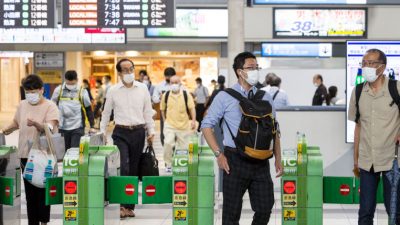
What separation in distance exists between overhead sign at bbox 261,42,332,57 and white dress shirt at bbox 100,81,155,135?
1368 centimetres

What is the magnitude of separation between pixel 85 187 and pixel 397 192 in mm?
2489

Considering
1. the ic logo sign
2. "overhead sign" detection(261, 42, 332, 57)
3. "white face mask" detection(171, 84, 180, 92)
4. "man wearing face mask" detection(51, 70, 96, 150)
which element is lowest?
the ic logo sign

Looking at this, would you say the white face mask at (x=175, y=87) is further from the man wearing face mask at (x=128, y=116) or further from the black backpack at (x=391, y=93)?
the black backpack at (x=391, y=93)

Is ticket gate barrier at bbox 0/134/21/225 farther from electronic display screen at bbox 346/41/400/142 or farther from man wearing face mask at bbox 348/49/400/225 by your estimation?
electronic display screen at bbox 346/41/400/142

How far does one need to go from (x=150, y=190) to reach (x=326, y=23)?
14884 millimetres

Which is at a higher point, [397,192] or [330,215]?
[397,192]

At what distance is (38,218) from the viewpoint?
8000 millimetres

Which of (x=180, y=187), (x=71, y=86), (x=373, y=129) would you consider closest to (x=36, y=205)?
(x=180, y=187)

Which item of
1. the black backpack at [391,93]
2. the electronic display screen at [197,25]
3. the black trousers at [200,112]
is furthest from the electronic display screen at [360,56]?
the electronic display screen at [197,25]

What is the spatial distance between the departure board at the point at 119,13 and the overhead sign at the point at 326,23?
6.72 m

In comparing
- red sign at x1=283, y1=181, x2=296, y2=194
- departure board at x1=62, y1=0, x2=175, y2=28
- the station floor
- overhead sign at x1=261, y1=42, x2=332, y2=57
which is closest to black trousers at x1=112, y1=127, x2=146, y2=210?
the station floor

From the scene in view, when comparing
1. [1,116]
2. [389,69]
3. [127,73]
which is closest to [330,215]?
[389,69]

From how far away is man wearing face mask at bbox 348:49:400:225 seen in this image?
6.65 m

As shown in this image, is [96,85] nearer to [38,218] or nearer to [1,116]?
[1,116]
